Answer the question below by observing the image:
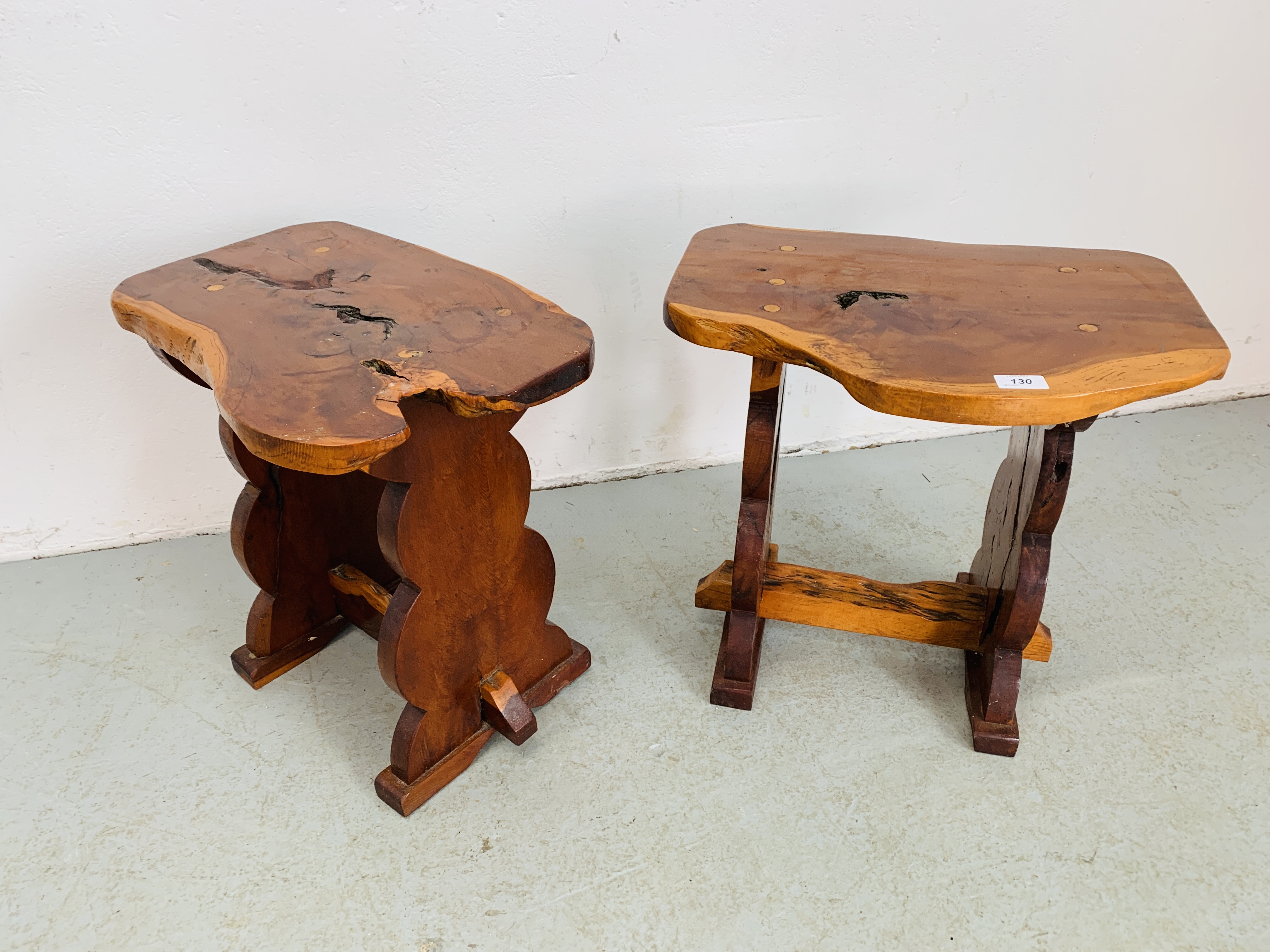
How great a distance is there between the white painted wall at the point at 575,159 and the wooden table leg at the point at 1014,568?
96 centimetres

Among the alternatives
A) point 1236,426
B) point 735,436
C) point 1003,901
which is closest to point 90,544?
point 735,436

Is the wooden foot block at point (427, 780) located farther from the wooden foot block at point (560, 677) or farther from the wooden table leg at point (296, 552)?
the wooden table leg at point (296, 552)

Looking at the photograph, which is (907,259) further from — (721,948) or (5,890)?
(5,890)

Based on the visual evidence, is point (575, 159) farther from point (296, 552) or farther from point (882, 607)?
point (882, 607)

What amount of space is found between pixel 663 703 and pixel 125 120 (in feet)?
5.46

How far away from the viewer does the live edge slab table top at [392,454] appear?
1.35 meters

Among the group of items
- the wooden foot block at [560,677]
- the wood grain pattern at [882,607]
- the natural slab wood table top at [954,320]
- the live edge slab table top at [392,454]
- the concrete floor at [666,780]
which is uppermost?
the natural slab wood table top at [954,320]

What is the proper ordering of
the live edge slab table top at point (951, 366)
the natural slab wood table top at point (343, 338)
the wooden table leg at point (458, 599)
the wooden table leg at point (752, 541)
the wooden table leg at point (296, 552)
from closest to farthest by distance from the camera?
the natural slab wood table top at point (343, 338)
the live edge slab table top at point (951, 366)
the wooden table leg at point (458, 599)
the wooden table leg at point (752, 541)
the wooden table leg at point (296, 552)

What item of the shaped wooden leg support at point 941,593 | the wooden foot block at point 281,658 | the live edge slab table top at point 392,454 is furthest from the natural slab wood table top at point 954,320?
the wooden foot block at point 281,658

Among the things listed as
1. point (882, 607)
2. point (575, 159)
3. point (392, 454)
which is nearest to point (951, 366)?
point (882, 607)

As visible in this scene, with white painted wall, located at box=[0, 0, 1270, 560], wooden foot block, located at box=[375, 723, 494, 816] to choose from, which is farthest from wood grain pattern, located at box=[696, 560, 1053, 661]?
white painted wall, located at box=[0, 0, 1270, 560]

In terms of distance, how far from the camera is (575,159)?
2305 mm

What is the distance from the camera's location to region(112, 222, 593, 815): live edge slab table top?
1.35 m

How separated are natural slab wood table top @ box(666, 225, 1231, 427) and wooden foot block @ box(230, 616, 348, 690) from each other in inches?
42.4
